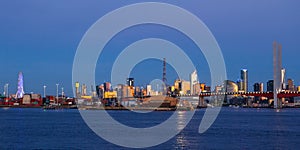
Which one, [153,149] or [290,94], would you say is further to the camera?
[290,94]

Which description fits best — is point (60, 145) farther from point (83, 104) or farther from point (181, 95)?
point (83, 104)

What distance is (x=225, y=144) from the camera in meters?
38.7

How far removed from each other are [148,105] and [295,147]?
116 metres

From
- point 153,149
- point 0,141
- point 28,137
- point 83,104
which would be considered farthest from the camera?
point 83,104

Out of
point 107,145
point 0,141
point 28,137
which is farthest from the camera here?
point 28,137

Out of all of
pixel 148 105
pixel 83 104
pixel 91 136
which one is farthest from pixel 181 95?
pixel 91 136

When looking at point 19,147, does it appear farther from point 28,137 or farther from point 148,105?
point 148,105

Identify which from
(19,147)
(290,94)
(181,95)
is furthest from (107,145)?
(181,95)

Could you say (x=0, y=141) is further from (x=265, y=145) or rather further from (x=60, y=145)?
(x=265, y=145)

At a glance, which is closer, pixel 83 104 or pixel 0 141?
pixel 0 141

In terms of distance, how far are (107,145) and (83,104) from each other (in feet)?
499

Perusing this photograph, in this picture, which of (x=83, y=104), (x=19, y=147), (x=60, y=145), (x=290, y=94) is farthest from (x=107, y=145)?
(x=83, y=104)

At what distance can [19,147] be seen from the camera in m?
36.4

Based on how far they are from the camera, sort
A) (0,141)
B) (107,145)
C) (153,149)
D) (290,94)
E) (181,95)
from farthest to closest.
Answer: (181,95) < (290,94) < (0,141) < (107,145) < (153,149)
